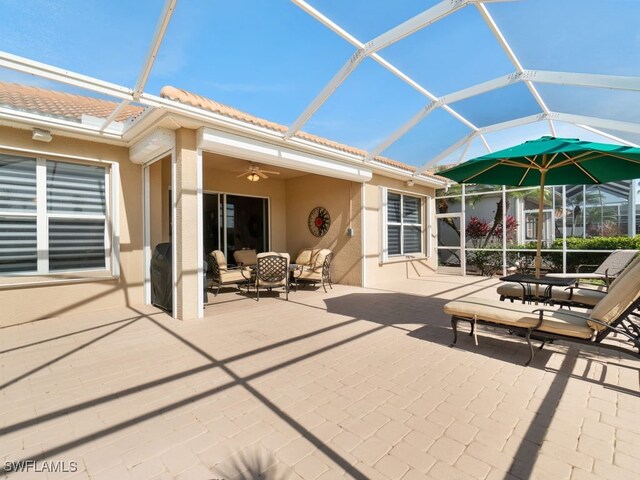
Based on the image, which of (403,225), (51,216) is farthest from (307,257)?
(51,216)

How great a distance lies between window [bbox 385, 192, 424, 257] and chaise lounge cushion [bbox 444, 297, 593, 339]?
206 inches

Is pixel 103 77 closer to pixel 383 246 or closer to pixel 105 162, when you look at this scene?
pixel 105 162

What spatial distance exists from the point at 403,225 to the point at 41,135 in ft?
29.2

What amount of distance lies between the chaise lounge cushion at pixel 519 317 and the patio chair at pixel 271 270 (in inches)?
150

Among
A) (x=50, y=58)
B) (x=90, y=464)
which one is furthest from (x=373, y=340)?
(x=50, y=58)

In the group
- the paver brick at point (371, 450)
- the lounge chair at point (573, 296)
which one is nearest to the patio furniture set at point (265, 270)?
the lounge chair at point (573, 296)

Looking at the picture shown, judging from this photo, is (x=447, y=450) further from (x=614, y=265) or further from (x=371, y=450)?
(x=614, y=265)

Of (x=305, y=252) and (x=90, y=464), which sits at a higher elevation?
(x=305, y=252)

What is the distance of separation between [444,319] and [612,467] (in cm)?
345

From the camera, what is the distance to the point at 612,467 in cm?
188

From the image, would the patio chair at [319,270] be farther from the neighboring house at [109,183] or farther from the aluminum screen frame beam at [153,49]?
the aluminum screen frame beam at [153,49]

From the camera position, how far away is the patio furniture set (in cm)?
689

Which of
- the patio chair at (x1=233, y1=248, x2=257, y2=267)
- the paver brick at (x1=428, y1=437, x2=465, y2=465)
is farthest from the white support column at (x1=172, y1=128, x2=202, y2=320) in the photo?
the paver brick at (x1=428, y1=437, x2=465, y2=465)

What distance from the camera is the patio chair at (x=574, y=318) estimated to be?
3.03 metres
